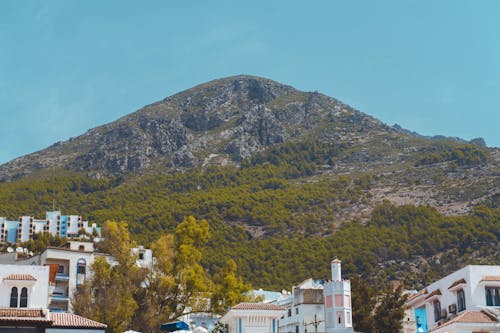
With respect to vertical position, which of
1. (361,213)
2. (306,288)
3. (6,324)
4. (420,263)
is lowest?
(6,324)

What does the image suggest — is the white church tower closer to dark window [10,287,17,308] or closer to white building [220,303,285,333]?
white building [220,303,285,333]

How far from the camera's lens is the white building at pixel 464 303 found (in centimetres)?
4062

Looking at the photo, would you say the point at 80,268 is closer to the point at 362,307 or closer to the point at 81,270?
the point at 81,270

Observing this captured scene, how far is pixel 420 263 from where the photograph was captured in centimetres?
12369

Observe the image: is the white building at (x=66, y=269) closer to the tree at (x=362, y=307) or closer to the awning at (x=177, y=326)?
the tree at (x=362, y=307)

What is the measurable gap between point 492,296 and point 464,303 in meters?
1.75

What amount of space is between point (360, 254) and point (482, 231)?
1997cm

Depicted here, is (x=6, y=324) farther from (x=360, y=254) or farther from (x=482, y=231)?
(x=482, y=231)

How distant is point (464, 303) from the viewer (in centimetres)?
4678

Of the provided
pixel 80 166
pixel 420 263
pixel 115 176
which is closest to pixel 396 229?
pixel 420 263

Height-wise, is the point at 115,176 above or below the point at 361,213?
above

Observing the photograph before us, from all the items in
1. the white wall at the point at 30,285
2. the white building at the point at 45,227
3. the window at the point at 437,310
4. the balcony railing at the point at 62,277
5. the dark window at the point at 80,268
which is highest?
the white building at the point at 45,227

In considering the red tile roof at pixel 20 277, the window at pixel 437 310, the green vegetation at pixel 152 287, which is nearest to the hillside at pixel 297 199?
the green vegetation at pixel 152 287

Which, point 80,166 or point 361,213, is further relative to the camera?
point 80,166
